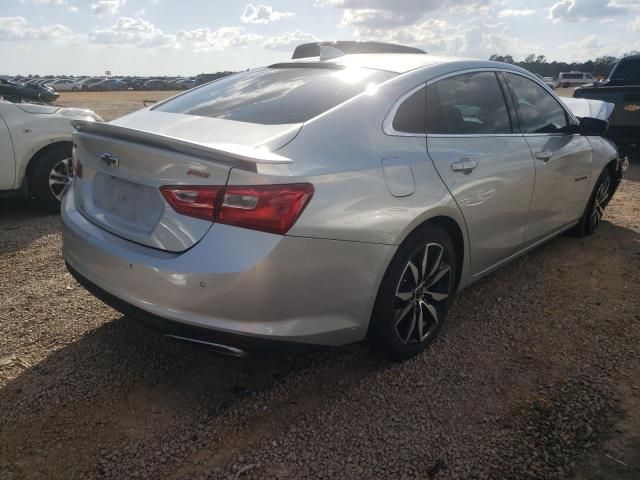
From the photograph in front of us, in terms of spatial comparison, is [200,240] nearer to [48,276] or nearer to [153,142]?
[153,142]

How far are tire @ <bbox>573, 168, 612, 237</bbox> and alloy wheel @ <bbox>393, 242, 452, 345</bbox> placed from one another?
2.53m

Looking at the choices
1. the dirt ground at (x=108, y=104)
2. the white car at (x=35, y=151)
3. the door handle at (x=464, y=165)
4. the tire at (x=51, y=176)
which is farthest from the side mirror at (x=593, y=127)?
the dirt ground at (x=108, y=104)

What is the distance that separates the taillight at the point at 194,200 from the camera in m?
2.09

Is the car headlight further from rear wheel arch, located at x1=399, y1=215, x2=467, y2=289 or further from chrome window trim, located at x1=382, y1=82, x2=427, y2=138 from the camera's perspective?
rear wheel arch, located at x1=399, y1=215, x2=467, y2=289

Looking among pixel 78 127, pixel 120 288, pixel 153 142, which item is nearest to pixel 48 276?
pixel 78 127

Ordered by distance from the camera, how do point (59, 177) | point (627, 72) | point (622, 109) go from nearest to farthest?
point (59, 177) < point (622, 109) < point (627, 72)

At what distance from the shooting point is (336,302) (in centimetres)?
234

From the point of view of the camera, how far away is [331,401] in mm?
2559

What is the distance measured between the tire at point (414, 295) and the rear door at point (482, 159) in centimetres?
27

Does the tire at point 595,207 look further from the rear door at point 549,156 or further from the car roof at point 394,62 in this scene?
the car roof at point 394,62

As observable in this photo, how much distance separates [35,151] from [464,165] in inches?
181

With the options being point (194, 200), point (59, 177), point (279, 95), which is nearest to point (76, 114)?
point (59, 177)

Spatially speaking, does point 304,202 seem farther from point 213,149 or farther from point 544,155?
point 544,155

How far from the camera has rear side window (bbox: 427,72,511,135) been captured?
293cm
